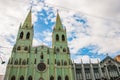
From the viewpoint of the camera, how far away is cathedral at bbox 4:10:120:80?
104 feet

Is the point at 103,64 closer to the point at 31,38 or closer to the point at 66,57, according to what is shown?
the point at 66,57

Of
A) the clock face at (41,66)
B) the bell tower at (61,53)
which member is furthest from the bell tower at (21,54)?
the bell tower at (61,53)

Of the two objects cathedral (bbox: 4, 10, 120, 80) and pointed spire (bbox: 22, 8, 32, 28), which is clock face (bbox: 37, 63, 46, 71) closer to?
cathedral (bbox: 4, 10, 120, 80)

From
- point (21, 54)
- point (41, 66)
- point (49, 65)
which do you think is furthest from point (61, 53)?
point (21, 54)

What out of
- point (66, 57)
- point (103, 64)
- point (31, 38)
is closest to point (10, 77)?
point (31, 38)

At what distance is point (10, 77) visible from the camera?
29891mm

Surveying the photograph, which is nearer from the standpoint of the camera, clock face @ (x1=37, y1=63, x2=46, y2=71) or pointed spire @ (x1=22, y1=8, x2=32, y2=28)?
clock face @ (x1=37, y1=63, x2=46, y2=71)

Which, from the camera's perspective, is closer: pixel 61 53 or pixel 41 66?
pixel 41 66

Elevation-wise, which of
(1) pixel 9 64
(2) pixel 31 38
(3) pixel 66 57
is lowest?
(1) pixel 9 64

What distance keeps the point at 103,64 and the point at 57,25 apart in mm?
19180

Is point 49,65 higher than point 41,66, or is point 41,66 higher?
point 49,65

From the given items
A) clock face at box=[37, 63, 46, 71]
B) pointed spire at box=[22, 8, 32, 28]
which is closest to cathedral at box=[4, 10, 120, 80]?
clock face at box=[37, 63, 46, 71]

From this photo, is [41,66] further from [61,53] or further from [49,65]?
[61,53]

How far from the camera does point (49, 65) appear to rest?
110ft
